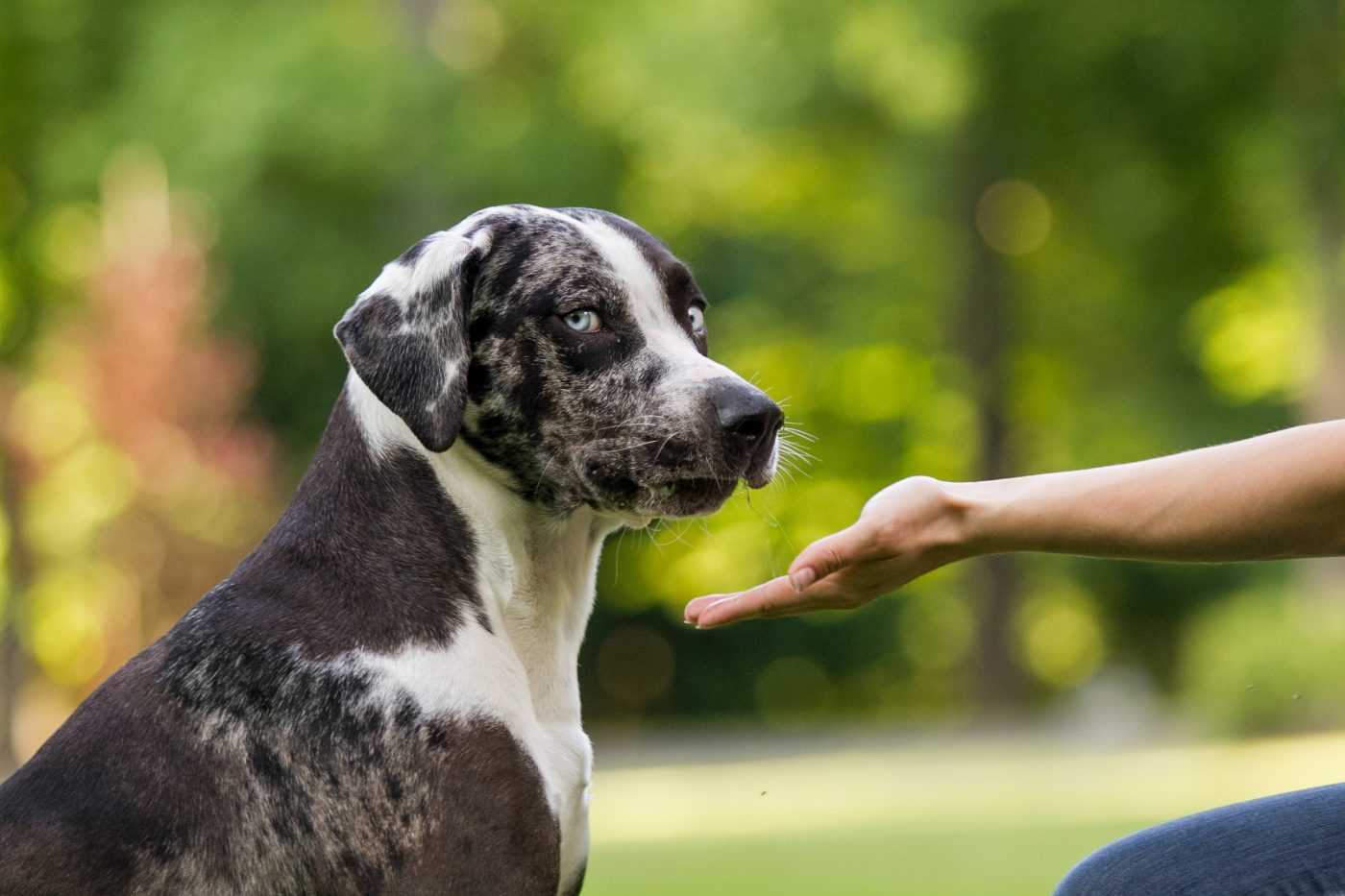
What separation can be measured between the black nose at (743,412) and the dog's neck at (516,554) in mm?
365

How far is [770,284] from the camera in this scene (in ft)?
85.5

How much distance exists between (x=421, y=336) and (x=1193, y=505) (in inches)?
59.8

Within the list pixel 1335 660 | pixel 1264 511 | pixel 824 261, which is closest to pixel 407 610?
pixel 1264 511

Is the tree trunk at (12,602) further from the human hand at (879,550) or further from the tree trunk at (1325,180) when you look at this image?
the human hand at (879,550)

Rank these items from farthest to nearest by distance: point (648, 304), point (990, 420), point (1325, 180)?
point (990, 420) < point (1325, 180) < point (648, 304)

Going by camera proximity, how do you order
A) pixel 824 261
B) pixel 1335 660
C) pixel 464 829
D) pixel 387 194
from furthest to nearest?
1. pixel 824 261
2. pixel 387 194
3. pixel 1335 660
4. pixel 464 829

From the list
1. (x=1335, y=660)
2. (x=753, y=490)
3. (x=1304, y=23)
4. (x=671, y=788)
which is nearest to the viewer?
(x=753, y=490)

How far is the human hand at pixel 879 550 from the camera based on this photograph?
3.39 meters

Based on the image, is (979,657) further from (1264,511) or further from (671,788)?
(1264,511)

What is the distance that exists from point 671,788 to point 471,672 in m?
12.0

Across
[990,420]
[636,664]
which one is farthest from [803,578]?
[636,664]

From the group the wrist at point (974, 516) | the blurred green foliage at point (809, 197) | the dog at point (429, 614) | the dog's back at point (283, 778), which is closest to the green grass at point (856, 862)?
the wrist at point (974, 516)

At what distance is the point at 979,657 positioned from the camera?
74.2 feet

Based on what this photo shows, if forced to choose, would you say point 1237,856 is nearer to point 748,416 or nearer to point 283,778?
point 748,416
